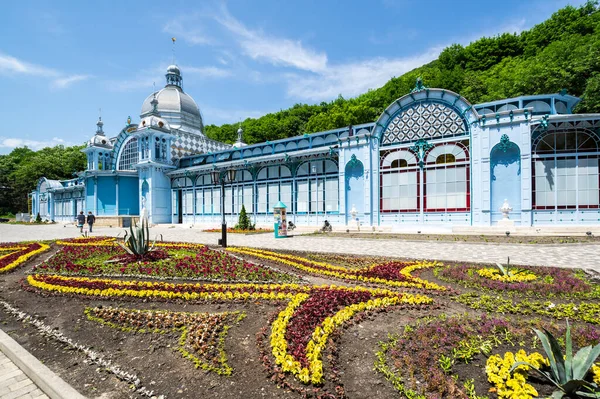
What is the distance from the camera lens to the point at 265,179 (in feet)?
93.6

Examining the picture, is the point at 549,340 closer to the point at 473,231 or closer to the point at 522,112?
the point at 473,231

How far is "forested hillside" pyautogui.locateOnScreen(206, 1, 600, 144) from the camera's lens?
33250mm

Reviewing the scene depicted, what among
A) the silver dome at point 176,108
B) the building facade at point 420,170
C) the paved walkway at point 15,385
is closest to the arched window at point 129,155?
the building facade at point 420,170

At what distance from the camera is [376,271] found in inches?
320

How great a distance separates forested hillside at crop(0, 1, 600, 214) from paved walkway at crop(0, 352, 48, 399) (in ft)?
126

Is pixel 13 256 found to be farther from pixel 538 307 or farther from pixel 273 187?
pixel 273 187

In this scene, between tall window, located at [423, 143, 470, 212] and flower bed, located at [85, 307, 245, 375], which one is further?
tall window, located at [423, 143, 470, 212]

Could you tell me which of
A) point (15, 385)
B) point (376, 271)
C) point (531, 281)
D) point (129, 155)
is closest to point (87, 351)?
point (15, 385)

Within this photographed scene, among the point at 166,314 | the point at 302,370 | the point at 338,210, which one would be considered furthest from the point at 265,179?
the point at 302,370

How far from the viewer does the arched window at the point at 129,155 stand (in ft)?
122

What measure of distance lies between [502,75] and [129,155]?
49154mm

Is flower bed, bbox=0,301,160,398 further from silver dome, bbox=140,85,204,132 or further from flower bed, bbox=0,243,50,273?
silver dome, bbox=140,85,204,132

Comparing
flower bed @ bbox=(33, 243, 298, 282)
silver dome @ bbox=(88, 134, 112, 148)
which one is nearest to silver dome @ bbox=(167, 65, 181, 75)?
silver dome @ bbox=(88, 134, 112, 148)

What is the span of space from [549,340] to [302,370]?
2436mm
